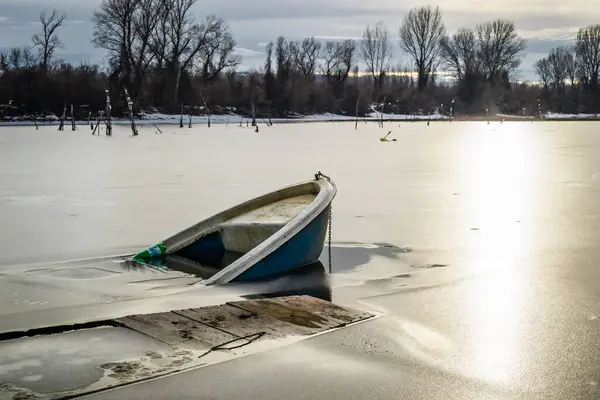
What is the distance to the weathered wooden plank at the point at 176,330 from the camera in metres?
5.58

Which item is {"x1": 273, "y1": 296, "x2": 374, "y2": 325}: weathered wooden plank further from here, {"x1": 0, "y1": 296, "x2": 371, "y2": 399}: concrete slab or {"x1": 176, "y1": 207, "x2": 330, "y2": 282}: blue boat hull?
{"x1": 176, "y1": 207, "x2": 330, "y2": 282}: blue boat hull

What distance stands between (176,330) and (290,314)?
969 mm

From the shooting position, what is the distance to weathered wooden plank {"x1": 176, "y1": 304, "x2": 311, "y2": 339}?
5871 millimetres

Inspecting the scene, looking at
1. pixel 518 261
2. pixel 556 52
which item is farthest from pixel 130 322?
pixel 556 52

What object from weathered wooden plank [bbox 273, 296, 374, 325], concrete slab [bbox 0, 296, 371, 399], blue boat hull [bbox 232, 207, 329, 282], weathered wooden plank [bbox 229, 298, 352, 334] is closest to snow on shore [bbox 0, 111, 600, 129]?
blue boat hull [bbox 232, 207, 329, 282]

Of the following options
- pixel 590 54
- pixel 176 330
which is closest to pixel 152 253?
pixel 176 330

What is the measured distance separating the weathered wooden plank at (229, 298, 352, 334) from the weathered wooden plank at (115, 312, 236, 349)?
1.92ft

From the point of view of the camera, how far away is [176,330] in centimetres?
582

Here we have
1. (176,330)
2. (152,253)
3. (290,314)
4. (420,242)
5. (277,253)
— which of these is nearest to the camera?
(176,330)

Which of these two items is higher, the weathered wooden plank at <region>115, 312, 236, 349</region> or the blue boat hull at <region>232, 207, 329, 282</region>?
the blue boat hull at <region>232, 207, 329, 282</region>

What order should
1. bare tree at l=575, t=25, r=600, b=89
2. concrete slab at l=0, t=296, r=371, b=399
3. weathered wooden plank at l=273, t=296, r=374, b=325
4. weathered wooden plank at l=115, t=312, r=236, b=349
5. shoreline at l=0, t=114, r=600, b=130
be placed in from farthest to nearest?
bare tree at l=575, t=25, r=600, b=89, shoreline at l=0, t=114, r=600, b=130, weathered wooden plank at l=273, t=296, r=374, b=325, weathered wooden plank at l=115, t=312, r=236, b=349, concrete slab at l=0, t=296, r=371, b=399

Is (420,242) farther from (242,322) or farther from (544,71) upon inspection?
(544,71)

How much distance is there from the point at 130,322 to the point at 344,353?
5.30 ft

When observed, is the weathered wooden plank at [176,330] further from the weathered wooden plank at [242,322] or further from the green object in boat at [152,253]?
the green object in boat at [152,253]
